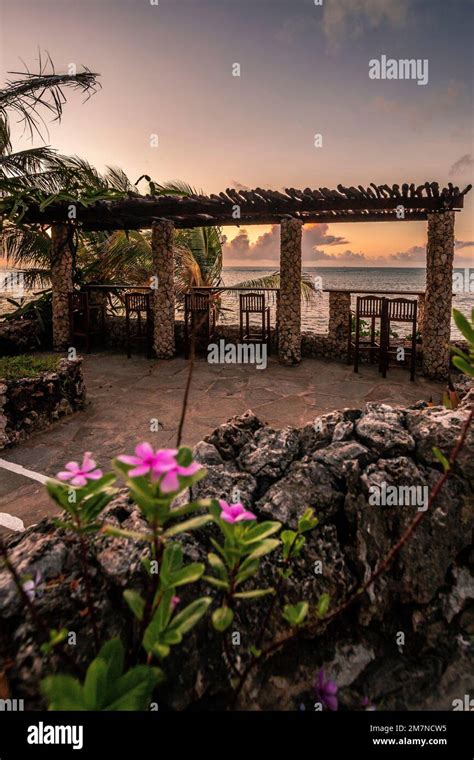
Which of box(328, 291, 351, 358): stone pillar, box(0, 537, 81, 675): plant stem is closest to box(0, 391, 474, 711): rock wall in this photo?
box(0, 537, 81, 675): plant stem

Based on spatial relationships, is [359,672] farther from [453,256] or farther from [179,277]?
[179,277]

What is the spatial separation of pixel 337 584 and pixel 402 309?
7.16 metres

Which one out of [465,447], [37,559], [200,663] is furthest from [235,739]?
[465,447]

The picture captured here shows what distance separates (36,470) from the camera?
4.44 meters

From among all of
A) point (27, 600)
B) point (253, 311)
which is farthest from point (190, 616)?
point (253, 311)

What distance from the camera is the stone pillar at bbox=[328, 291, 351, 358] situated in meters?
9.84

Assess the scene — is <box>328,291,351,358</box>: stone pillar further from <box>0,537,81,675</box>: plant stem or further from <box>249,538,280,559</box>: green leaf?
<box>0,537,81,675</box>: plant stem

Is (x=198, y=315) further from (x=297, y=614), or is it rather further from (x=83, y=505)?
(x=297, y=614)

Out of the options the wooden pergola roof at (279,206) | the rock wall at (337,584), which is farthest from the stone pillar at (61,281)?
the rock wall at (337,584)

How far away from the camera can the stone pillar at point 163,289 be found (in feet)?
33.0

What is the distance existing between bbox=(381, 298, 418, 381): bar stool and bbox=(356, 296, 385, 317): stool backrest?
0.16 metres

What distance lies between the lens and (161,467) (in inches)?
32.4

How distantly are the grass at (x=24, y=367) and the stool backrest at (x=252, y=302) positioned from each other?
4.61 metres

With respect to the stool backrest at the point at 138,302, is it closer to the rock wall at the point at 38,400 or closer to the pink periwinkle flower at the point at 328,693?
the rock wall at the point at 38,400
